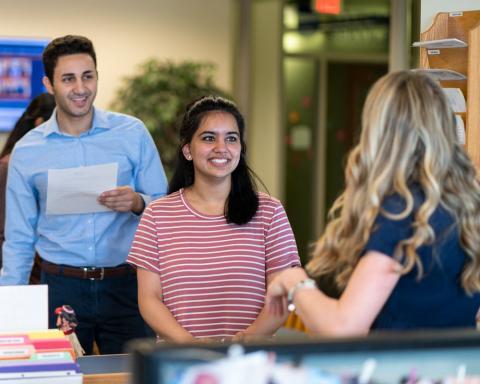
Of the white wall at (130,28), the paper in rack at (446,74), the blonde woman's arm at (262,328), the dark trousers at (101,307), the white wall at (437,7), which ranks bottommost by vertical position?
the dark trousers at (101,307)

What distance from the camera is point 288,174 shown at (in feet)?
30.8

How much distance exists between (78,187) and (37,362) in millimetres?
1516

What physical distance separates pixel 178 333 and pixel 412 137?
119cm

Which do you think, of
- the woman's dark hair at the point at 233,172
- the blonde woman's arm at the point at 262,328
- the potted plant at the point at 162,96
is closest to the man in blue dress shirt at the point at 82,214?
the woman's dark hair at the point at 233,172

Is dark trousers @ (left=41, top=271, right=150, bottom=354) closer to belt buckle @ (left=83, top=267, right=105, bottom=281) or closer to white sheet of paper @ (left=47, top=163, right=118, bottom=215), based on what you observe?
belt buckle @ (left=83, top=267, right=105, bottom=281)

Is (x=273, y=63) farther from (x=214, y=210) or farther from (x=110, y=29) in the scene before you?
(x=214, y=210)

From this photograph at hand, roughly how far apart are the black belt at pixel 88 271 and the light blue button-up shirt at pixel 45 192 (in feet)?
0.08

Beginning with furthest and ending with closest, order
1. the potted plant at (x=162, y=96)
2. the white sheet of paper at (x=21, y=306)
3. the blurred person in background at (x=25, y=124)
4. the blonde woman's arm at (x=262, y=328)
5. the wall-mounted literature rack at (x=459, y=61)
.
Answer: the potted plant at (x=162, y=96), the blurred person in background at (x=25, y=124), the wall-mounted literature rack at (x=459, y=61), the blonde woman's arm at (x=262, y=328), the white sheet of paper at (x=21, y=306)

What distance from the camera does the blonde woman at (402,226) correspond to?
1984 millimetres

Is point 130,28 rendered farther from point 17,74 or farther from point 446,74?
point 446,74

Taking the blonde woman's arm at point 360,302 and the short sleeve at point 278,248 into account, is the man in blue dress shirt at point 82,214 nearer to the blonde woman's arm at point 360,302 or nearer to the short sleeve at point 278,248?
the short sleeve at point 278,248

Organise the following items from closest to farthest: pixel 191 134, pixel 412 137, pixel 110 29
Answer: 1. pixel 412 137
2. pixel 191 134
3. pixel 110 29

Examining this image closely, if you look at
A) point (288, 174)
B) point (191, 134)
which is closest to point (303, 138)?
point (288, 174)

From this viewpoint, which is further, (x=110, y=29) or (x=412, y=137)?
(x=110, y=29)
